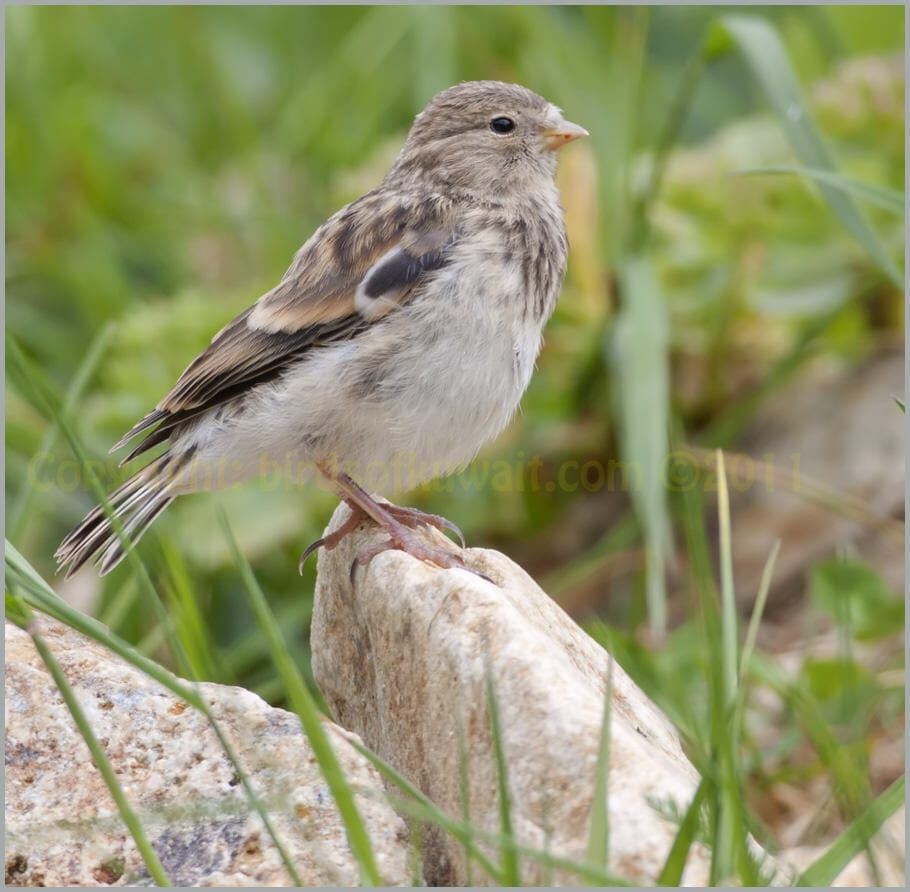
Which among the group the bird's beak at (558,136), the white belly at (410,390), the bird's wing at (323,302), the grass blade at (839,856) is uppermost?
the bird's beak at (558,136)

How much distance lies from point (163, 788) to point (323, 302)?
61.9 inches

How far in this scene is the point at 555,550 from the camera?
583cm

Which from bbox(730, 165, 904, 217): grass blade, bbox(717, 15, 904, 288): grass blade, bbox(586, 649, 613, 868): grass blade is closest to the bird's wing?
bbox(730, 165, 904, 217): grass blade

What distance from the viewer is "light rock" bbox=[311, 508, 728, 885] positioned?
7.08 ft

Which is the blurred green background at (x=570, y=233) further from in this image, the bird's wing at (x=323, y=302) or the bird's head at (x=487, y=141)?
the bird's head at (x=487, y=141)

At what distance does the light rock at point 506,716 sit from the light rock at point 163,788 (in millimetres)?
174

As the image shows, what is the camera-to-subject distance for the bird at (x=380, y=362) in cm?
349

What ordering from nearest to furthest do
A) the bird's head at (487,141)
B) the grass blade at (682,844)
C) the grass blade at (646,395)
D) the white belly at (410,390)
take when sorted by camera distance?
the grass blade at (682,844)
the white belly at (410,390)
the bird's head at (487,141)
the grass blade at (646,395)

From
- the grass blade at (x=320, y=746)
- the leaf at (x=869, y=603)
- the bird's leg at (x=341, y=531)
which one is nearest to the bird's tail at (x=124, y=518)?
the bird's leg at (x=341, y=531)

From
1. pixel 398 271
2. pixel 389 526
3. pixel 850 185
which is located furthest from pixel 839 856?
pixel 398 271

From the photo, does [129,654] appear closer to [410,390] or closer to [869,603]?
[410,390]

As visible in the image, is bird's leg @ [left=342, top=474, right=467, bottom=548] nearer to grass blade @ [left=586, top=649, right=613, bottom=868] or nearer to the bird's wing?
the bird's wing

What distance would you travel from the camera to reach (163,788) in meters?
2.51

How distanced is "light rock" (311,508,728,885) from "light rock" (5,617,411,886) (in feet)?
0.57
